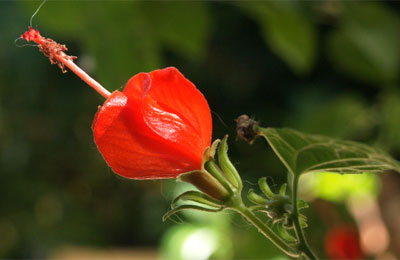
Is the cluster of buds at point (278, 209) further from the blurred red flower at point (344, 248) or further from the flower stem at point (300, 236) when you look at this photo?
the blurred red flower at point (344, 248)

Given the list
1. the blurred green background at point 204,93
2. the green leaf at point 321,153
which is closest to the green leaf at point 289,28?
the blurred green background at point 204,93

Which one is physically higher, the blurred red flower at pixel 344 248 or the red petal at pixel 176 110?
the red petal at pixel 176 110

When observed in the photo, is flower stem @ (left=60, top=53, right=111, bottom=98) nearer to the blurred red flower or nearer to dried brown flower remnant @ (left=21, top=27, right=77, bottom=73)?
dried brown flower remnant @ (left=21, top=27, right=77, bottom=73)

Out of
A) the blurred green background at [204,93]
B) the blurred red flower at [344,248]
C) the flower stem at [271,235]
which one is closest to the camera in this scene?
the flower stem at [271,235]

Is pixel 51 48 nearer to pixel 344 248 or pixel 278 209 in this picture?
pixel 278 209

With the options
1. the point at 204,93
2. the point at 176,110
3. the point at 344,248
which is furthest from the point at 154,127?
the point at 204,93

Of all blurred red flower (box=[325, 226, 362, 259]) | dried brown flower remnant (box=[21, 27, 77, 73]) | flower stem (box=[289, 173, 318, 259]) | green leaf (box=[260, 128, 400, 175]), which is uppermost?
dried brown flower remnant (box=[21, 27, 77, 73])

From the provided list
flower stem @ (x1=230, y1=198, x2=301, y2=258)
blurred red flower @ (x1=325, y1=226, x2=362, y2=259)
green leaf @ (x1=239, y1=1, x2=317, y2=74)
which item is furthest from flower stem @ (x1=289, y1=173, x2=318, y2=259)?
green leaf @ (x1=239, y1=1, x2=317, y2=74)
